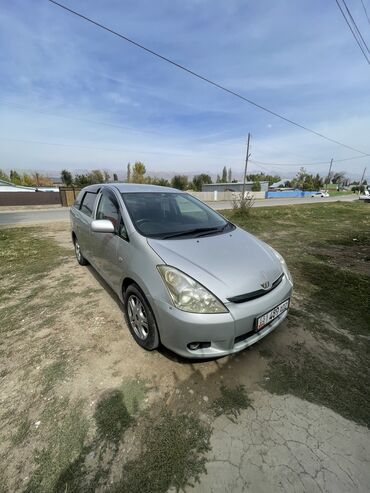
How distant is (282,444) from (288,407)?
0.32 metres

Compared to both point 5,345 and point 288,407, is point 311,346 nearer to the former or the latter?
point 288,407

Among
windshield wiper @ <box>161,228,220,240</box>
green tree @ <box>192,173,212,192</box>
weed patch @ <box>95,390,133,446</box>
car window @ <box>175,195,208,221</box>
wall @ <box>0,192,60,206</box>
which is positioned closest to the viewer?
weed patch @ <box>95,390,133,446</box>

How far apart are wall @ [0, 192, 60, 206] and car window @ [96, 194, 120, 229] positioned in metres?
25.6

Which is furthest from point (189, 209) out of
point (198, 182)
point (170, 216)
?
point (198, 182)

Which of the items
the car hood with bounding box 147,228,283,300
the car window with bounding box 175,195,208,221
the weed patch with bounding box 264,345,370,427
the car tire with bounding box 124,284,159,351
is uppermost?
the car window with bounding box 175,195,208,221

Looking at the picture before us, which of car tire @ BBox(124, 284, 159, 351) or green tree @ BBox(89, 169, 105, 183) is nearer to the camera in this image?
car tire @ BBox(124, 284, 159, 351)

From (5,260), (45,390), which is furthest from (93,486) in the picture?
(5,260)

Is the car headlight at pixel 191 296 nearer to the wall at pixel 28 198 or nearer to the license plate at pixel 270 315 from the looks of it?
the license plate at pixel 270 315

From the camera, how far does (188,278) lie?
203 cm

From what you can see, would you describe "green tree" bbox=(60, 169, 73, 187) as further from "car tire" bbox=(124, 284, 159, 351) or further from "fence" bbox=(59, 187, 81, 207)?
"car tire" bbox=(124, 284, 159, 351)

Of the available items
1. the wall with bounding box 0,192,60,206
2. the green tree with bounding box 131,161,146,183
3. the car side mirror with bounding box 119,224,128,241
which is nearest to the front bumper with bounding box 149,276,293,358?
the car side mirror with bounding box 119,224,128,241

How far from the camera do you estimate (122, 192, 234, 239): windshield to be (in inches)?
107

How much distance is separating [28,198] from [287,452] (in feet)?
96.9

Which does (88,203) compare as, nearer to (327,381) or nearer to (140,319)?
(140,319)
